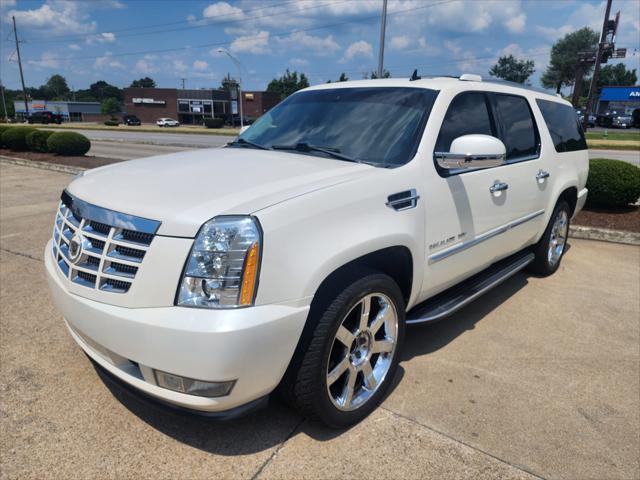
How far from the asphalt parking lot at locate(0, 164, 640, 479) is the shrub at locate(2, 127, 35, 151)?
50.3 feet

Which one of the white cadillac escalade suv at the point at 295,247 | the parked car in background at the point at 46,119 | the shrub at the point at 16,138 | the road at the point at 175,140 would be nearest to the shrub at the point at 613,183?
the white cadillac escalade suv at the point at 295,247

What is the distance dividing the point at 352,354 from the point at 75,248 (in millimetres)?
1531

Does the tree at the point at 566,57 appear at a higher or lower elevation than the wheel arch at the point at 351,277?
higher

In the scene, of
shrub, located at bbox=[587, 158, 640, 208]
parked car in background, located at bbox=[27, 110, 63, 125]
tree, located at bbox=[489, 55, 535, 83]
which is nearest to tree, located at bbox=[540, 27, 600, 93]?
tree, located at bbox=[489, 55, 535, 83]

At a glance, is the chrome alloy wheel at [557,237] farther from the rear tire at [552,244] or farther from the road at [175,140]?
the road at [175,140]

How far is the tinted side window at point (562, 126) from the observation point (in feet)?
15.2

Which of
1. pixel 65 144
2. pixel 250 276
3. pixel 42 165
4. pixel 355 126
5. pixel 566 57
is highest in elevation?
pixel 566 57

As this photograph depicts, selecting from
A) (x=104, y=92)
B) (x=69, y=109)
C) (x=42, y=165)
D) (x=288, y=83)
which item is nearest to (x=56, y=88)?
(x=104, y=92)

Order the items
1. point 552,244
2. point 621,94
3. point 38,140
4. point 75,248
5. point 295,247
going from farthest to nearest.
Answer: point 621,94 → point 38,140 → point 552,244 → point 75,248 → point 295,247

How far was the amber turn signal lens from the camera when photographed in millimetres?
1973

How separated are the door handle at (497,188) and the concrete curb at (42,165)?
11074mm

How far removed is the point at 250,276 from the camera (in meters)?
1.98

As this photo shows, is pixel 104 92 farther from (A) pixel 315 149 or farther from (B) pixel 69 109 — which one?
(A) pixel 315 149

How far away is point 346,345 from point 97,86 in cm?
18541
